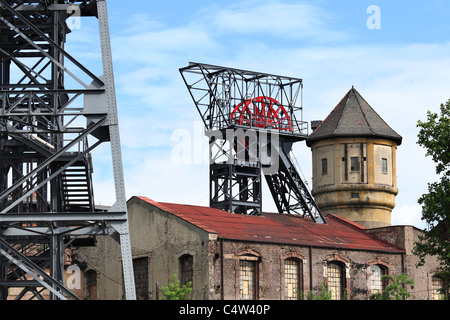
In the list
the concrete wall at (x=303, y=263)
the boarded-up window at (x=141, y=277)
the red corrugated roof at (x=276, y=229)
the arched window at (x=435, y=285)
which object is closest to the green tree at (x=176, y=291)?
the concrete wall at (x=303, y=263)

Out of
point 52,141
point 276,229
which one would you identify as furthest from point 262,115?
point 52,141

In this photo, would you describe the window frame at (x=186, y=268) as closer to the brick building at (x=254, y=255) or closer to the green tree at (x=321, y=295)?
the brick building at (x=254, y=255)

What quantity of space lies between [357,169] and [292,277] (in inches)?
634

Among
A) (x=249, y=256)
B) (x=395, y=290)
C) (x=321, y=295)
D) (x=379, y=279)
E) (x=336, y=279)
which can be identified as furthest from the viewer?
(x=379, y=279)

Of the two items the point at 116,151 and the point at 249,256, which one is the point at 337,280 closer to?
the point at 249,256

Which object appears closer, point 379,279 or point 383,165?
point 379,279

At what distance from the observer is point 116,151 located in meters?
21.1

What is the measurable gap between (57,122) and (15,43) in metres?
4.93

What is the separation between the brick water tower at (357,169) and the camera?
55719 millimetres

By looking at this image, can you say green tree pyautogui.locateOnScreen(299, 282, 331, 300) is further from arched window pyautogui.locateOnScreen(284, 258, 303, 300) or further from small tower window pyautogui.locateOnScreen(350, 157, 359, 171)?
small tower window pyautogui.locateOnScreen(350, 157, 359, 171)

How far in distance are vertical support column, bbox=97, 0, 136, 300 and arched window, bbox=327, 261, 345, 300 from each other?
75.2 ft

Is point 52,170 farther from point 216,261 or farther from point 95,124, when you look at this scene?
point 216,261

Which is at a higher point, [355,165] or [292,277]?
[355,165]

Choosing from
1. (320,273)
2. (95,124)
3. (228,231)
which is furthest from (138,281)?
(95,124)
